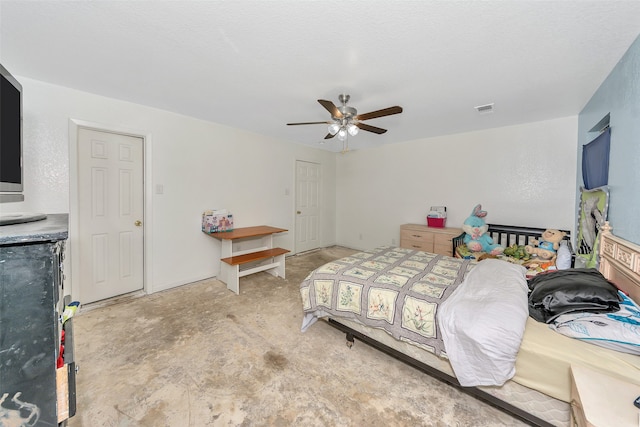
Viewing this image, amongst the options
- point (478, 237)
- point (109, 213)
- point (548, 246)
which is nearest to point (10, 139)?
point (109, 213)

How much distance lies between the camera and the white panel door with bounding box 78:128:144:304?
2.82 meters

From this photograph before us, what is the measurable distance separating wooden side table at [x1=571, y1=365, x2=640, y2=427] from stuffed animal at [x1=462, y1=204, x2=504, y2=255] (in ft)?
8.56

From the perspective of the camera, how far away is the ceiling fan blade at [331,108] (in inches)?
86.7

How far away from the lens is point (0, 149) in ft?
3.42

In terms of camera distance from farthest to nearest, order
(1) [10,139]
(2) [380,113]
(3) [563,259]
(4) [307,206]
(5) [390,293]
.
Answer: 1. (4) [307,206]
2. (3) [563,259]
3. (2) [380,113]
4. (5) [390,293]
5. (1) [10,139]

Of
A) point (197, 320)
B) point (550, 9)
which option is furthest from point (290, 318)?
point (550, 9)

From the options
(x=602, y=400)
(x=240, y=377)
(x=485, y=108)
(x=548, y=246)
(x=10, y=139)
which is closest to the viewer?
(x=602, y=400)

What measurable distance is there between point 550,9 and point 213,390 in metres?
3.18

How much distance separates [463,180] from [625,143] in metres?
2.40

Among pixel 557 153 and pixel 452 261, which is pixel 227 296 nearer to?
pixel 452 261

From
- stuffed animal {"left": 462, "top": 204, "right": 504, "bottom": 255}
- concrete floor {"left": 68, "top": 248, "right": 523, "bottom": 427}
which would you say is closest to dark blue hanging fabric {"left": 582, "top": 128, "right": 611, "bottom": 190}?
stuffed animal {"left": 462, "top": 204, "right": 504, "bottom": 255}

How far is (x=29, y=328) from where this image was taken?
743 millimetres

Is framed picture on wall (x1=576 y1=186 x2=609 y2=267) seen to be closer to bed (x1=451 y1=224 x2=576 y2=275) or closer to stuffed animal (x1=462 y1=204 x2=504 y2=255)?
bed (x1=451 y1=224 x2=576 y2=275)

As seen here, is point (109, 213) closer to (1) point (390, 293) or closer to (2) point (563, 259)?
(1) point (390, 293)
